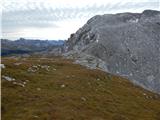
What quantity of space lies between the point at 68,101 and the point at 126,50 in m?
95.2

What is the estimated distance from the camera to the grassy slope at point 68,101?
1668 inches

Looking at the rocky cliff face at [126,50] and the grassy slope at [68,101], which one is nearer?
the grassy slope at [68,101]

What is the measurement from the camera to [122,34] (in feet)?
490

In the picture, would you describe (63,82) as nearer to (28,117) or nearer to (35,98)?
(35,98)

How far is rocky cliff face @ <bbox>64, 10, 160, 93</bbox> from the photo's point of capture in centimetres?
12800

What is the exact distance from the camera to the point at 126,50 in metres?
141

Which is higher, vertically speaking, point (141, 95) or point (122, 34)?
point (122, 34)

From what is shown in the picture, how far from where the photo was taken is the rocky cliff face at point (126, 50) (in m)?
128

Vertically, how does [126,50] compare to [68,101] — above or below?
above

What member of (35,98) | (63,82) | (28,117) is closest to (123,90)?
(63,82)

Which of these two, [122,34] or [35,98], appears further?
[122,34]

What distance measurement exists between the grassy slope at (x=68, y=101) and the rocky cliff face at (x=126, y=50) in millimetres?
47202

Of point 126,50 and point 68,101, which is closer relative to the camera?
point 68,101

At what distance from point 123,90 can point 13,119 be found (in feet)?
120
